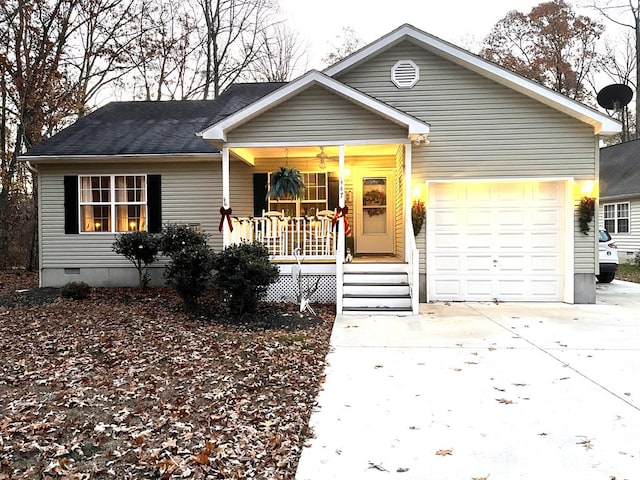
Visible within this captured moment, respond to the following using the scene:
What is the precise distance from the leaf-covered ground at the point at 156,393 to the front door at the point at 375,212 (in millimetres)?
3928

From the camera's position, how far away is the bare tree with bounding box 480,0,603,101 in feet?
79.8

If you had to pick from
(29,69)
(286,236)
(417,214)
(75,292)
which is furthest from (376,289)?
(29,69)

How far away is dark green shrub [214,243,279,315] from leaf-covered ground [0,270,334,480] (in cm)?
34

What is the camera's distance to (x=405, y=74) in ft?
31.1

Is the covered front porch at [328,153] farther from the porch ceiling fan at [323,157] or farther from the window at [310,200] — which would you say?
the window at [310,200]

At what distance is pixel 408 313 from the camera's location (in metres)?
7.95

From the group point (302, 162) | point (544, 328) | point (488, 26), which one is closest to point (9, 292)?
point (302, 162)

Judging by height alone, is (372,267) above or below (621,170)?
below

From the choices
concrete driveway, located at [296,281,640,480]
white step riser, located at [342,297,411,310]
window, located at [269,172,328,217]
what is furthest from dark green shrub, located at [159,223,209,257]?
concrete driveway, located at [296,281,640,480]

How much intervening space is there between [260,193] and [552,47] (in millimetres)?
21459

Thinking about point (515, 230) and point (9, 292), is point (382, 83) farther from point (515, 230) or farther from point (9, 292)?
point (9, 292)

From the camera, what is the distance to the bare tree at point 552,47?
79.8ft

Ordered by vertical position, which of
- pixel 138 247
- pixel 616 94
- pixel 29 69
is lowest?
pixel 138 247

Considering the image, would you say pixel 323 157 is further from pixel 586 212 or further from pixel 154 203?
pixel 586 212
